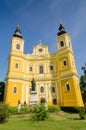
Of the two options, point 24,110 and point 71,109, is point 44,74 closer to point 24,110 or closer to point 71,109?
point 71,109

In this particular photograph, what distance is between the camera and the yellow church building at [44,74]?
2867cm

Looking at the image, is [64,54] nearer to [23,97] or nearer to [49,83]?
[49,83]

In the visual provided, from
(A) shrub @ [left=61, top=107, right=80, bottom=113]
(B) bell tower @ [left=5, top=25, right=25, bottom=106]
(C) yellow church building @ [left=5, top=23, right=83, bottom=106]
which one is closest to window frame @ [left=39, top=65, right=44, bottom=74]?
(C) yellow church building @ [left=5, top=23, right=83, bottom=106]

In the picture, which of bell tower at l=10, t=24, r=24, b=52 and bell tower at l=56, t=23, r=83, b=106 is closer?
bell tower at l=56, t=23, r=83, b=106

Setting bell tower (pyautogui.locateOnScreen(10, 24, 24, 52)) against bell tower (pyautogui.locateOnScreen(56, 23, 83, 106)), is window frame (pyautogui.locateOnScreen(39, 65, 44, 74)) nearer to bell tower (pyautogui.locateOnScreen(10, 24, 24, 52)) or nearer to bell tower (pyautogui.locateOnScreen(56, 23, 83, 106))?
bell tower (pyautogui.locateOnScreen(56, 23, 83, 106))

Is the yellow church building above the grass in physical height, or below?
above

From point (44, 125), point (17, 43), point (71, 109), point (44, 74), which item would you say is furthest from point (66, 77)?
point (44, 125)

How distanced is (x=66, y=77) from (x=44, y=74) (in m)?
6.10

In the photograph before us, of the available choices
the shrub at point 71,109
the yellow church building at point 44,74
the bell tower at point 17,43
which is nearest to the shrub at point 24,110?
the shrub at point 71,109

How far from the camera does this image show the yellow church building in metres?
28.7

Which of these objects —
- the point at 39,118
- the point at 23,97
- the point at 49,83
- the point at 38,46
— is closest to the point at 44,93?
the point at 49,83

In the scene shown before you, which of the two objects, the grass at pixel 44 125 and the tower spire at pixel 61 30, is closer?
the grass at pixel 44 125

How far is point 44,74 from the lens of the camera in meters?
33.3

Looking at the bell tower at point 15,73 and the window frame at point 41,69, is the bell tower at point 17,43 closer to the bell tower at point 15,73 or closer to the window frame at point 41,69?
the bell tower at point 15,73
